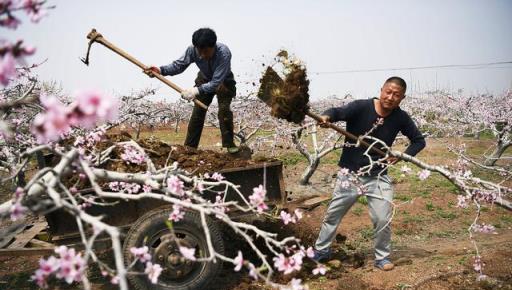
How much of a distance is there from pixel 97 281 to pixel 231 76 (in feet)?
11.4

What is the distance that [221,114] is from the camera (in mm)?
5777

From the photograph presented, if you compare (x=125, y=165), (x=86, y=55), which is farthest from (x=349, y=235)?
(x=86, y=55)

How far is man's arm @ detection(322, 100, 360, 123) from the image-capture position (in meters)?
4.34

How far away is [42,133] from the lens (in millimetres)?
1290

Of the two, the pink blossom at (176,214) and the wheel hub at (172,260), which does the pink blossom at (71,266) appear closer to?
the pink blossom at (176,214)

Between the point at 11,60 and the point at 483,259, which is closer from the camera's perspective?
the point at 11,60

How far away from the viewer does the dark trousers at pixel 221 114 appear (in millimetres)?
5711

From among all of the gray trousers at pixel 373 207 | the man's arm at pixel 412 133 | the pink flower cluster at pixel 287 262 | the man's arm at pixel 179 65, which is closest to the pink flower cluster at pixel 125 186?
the pink flower cluster at pixel 287 262

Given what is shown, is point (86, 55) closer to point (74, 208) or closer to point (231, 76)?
point (231, 76)

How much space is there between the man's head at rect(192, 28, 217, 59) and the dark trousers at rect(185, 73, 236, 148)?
0.59 m

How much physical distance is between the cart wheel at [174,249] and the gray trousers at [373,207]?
5.18 ft

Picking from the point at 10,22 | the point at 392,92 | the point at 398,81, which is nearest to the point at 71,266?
the point at 10,22

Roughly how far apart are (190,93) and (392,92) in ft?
8.82

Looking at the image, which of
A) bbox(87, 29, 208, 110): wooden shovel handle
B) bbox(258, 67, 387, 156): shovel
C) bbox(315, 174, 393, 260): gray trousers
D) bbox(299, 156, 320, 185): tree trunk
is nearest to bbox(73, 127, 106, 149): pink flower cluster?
bbox(87, 29, 208, 110): wooden shovel handle
